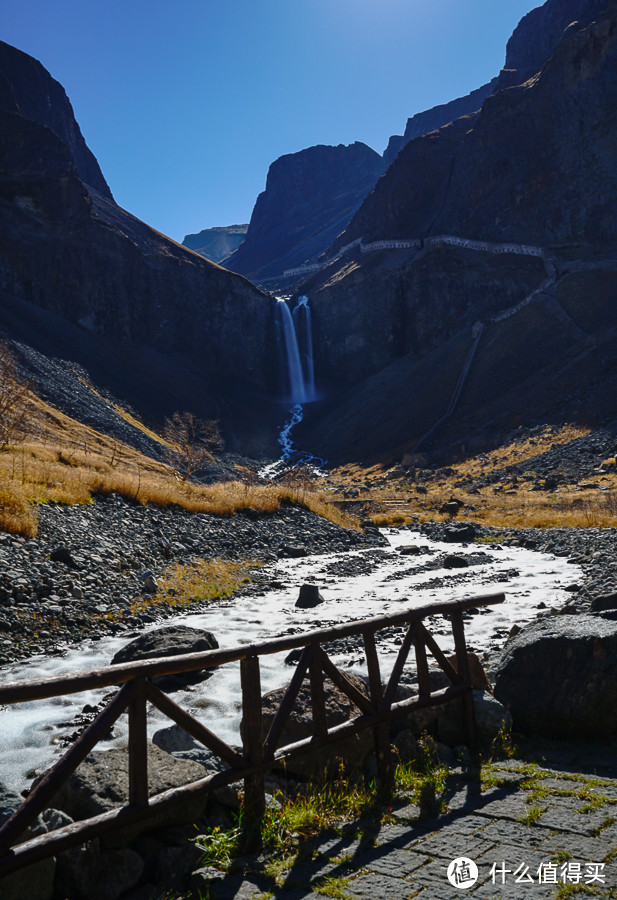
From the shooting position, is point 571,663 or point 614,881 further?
point 571,663

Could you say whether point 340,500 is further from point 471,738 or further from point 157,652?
point 471,738

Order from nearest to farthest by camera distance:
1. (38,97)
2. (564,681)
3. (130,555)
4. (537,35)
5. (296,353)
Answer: (564,681)
(130,555)
(296,353)
(38,97)
(537,35)

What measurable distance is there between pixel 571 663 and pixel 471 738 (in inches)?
55.0

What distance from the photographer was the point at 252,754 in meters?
5.09

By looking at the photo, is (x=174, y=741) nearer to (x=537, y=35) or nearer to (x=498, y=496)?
(x=498, y=496)

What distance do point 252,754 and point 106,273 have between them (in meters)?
94.3

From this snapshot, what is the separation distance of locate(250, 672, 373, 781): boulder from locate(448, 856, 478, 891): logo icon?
1775mm

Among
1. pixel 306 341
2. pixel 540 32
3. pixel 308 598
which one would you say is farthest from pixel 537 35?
pixel 308 598

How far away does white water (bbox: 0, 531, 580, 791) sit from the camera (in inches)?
343

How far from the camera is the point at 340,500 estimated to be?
157 feet

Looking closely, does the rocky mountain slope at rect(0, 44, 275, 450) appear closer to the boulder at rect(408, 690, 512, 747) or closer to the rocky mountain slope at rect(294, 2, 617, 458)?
the rocky mountain slope at rect(294, 2, 617, 458)

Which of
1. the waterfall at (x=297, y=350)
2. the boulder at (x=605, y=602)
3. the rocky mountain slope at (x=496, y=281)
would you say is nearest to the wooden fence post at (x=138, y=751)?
the boulder at (x=605, y=602)

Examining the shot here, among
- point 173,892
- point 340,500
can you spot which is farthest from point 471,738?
point 340,500

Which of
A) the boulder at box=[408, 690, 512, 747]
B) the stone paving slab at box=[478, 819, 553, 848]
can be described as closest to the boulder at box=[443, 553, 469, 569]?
the boulder at box=[408, 690, 512, 747]
